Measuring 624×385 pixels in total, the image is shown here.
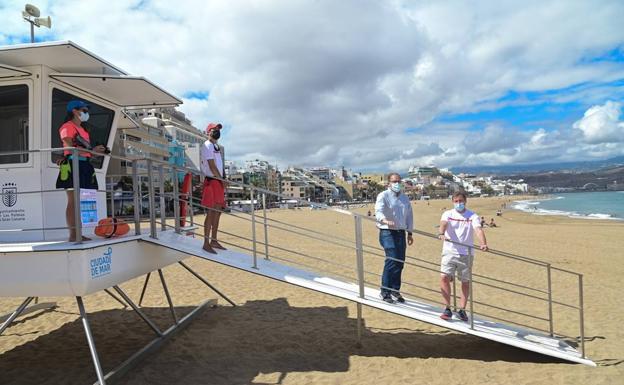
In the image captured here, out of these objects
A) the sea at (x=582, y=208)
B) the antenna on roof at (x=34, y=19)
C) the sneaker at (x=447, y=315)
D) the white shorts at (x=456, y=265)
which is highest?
the antenna on roof at (x=34, y=19)

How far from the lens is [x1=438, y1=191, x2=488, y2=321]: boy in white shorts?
→ 18.1 feet

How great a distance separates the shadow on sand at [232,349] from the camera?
5.34 meters

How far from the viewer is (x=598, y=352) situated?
5.69m

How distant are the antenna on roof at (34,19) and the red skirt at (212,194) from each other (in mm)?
3061

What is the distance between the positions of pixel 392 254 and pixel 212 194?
246cm

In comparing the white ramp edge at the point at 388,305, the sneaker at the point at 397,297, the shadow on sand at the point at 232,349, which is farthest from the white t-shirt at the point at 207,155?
the sneaker at the point at 397,297

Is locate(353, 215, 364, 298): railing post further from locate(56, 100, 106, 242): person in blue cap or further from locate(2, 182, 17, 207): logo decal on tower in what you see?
locate(2, 182, 17, 207): logo decal on tower

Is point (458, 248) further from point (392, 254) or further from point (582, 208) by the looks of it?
point (582, 208)

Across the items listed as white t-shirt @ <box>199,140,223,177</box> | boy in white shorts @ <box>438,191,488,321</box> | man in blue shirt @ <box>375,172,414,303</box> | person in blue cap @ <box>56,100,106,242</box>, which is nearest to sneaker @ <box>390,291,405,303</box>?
man in blue shirt @ <box>375,172,414,303</box>

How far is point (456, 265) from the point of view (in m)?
5.60

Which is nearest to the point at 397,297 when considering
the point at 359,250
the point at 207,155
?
the point at 359,250

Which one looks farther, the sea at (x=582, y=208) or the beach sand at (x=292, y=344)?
the sea at (x=582, y=208)

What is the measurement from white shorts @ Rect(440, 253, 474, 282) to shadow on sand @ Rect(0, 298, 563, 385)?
3.29ft

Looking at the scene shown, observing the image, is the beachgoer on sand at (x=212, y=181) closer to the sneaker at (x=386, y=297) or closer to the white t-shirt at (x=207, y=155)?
the white t-shirt at (x=207, y=155)
